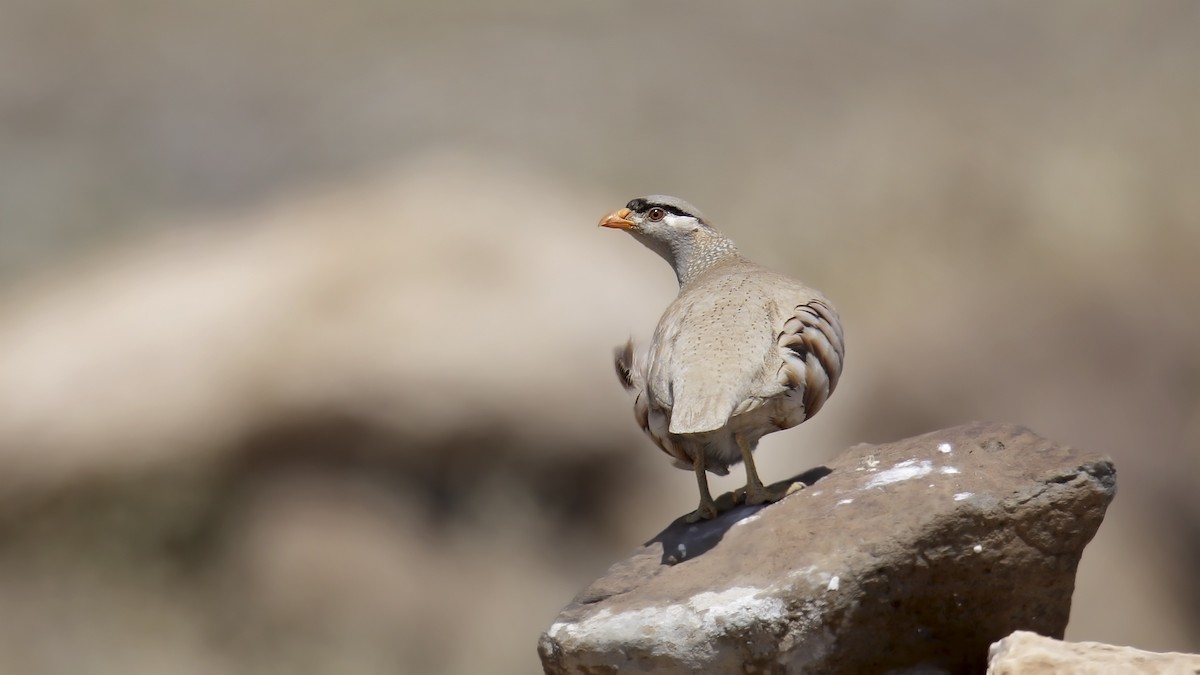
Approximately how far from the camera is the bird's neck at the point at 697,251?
8773mm

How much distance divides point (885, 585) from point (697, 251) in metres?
3.25

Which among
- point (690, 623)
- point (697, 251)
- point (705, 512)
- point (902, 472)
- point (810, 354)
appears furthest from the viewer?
point (697, 251)

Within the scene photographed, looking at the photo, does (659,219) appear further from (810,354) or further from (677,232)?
(810,354)

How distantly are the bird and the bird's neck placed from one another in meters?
0.73

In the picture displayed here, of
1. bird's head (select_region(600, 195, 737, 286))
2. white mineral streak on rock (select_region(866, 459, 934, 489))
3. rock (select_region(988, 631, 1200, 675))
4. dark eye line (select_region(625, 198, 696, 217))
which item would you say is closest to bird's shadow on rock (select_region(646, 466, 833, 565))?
white mineral streak on rock (select_region(866, 459, 934, 489))

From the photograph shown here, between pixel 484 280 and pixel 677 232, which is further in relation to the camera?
pixel 484 280

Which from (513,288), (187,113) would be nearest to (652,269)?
(513,288)

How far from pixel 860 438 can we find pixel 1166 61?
255 inches

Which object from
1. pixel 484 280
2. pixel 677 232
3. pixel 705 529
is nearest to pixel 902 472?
pixel 705 529

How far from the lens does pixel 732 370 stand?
6711mm

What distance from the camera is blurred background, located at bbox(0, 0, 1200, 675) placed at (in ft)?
47.1

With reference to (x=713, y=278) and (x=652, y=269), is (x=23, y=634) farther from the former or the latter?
(x=713, y=278)

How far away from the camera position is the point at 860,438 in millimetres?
15844

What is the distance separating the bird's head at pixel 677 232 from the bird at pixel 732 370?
0.79 meters
